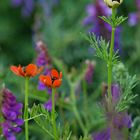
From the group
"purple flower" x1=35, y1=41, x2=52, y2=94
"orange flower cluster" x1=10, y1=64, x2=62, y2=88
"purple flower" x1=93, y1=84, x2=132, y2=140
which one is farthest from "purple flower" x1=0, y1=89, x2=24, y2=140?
"purple flower" x1=35, y1=41, x2=52, y2=94

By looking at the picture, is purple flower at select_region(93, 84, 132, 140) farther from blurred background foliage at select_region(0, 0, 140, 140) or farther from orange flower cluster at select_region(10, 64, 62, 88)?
blurred background foliage at select_region(0, 0, 140, 140)

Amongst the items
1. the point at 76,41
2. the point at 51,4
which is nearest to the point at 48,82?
the point at 76,41

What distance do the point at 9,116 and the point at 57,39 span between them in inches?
68.9

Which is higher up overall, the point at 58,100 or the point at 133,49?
the point at 133,49

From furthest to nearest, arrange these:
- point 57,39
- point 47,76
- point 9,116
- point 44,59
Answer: point 57,39 → point 44,59 → point 9,116 → point 47,76

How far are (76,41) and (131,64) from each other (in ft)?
1.53

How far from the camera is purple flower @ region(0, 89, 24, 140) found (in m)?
2.09

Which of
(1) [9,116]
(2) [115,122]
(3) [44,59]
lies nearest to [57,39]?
(3) [44,59]

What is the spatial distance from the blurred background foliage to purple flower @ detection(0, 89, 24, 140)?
16.5 inches

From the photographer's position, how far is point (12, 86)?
11.2 feet

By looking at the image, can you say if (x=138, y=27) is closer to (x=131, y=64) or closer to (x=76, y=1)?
(x=131, y=64)

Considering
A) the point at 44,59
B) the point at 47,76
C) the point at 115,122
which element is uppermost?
the point at 44,59

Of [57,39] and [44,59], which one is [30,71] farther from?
[57,39]

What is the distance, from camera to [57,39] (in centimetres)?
382
